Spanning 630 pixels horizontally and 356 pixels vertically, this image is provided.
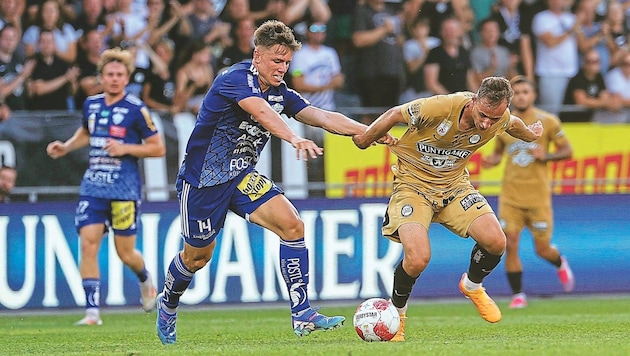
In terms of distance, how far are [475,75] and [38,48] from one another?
Answer: 6140 millimetres

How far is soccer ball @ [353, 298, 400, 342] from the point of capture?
883cm

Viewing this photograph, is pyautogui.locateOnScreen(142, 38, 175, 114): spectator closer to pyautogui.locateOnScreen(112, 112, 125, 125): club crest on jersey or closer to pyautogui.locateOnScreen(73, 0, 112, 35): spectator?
pyautogui.locateOnScreen(73, 0, 112, 35): spectator

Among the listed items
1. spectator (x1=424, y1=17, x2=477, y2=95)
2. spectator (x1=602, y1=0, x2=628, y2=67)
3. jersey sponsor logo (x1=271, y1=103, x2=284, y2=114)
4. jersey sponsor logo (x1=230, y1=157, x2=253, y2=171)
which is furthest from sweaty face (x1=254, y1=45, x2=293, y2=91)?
spectator (x1=602, y1=0, x2=628, y2=67)

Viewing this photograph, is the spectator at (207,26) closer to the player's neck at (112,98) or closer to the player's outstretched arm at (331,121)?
the player's neck at (112,98)

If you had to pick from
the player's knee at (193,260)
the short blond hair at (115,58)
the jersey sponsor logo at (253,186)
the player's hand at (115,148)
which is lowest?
the player's knee at (193,260)

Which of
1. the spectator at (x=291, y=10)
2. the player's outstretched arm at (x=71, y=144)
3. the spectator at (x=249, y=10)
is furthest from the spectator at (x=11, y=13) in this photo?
the player's outstretched arm at (x=71, y=144)

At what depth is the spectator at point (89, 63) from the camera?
50.2ft

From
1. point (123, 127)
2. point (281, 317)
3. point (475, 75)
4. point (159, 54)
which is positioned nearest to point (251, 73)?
point (123, 127)

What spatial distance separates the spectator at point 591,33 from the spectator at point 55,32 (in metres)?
7.47

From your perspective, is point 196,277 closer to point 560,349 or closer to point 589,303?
point 589,303

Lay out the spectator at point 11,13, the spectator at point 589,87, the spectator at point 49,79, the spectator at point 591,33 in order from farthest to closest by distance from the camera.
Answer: the spectator at point 591,33, the spectator at point 589,87, the spectator at point 11,13, the spectator at point 49,79

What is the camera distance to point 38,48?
1521 centimetres

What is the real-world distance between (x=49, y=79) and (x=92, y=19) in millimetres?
994

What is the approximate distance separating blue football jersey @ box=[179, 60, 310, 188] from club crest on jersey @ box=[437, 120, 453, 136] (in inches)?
45.8
